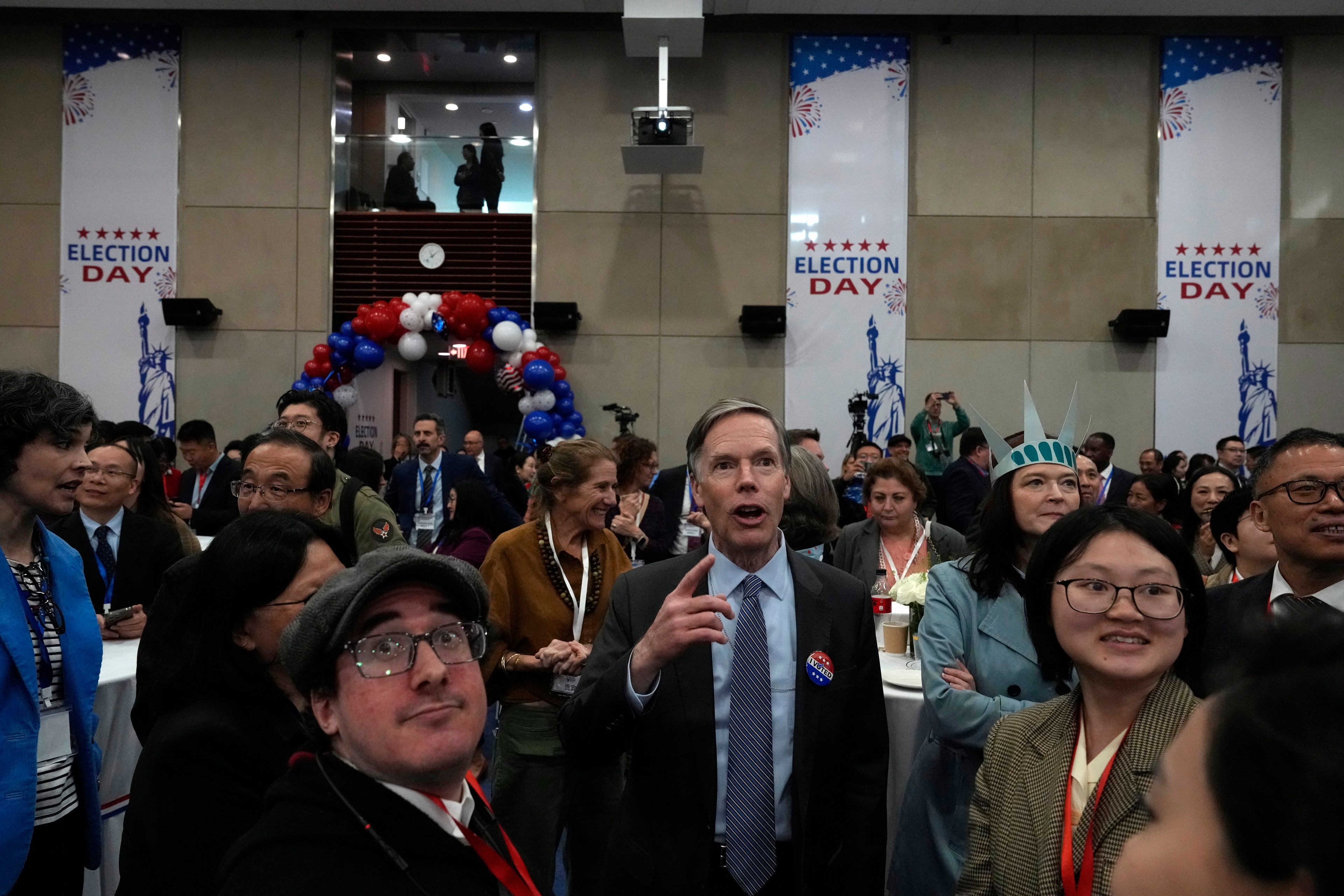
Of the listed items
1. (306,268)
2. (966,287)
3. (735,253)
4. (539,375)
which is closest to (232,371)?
(306,268)

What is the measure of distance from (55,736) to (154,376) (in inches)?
383

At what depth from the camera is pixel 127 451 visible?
11.7 feet

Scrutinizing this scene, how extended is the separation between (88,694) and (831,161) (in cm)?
969

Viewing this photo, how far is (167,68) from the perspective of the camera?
35.3 feet

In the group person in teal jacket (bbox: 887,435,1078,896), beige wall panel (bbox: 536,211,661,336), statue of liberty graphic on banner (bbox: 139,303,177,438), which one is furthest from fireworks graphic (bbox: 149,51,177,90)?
person in teal jacket (bbox: 887,435,1078,896)

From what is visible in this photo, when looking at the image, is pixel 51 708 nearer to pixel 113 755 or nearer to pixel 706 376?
pixel 113 755

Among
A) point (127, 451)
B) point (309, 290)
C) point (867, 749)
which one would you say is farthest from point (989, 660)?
point (309, 290)

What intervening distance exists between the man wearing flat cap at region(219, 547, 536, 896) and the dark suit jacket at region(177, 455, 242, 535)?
397 cm

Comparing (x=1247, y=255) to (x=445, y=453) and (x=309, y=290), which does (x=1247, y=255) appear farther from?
(x=309, y=290)

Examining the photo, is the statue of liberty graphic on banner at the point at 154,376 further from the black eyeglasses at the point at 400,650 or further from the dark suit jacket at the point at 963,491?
the black eyeglasses at the point at 400,650

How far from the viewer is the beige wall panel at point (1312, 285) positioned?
1036 centimetres

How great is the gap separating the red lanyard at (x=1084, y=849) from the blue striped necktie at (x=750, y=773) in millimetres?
525

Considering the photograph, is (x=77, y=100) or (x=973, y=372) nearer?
(x=973, y=372)

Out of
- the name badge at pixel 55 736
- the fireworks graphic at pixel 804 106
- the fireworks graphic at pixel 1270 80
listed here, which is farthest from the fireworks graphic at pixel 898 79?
the name badge at pixel 55 736
